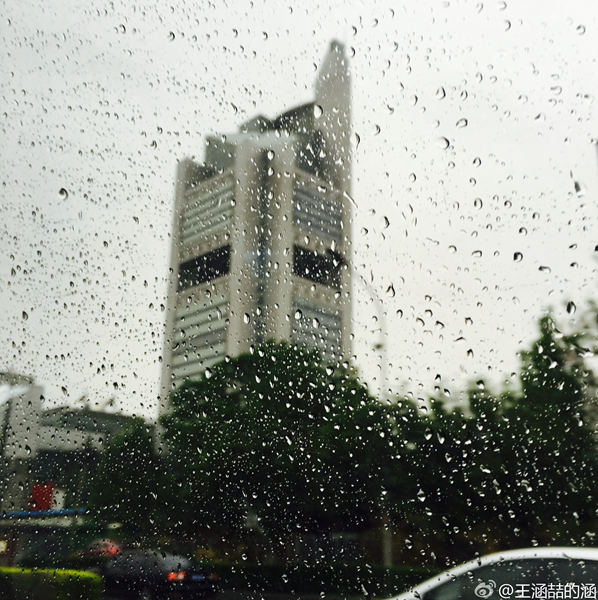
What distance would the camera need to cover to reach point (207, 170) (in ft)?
8.65

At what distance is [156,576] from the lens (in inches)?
74.6

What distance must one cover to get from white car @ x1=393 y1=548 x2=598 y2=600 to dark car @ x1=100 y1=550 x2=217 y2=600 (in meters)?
0.84

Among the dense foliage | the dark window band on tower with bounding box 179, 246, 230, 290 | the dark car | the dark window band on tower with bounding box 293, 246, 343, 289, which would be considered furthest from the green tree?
the dark window band on tower with bounding box 179, 246, 230, 290

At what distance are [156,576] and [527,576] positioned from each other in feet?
3.97

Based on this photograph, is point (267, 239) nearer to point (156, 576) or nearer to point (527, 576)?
point (156, 576)

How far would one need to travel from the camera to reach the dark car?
1.87m

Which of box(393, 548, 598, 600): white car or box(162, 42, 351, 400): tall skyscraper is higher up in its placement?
box(162, 42, 351, 400): tall skyscraper

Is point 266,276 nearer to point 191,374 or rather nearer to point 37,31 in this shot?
point 191,374

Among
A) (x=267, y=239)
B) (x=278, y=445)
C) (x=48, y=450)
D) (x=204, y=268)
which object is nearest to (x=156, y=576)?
(x=278, y=445)

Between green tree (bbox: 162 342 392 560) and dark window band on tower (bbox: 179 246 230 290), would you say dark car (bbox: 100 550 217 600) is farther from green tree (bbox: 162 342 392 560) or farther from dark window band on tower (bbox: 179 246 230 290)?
dark window band on tower (bbox: 179 246 230 290)

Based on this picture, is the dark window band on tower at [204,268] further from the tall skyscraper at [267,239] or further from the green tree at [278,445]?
the green tree at [278,445]

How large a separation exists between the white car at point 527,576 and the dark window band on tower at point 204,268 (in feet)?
4.80

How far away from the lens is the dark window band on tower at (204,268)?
2.39 meters

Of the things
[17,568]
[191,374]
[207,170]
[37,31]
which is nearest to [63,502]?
[17,568]
